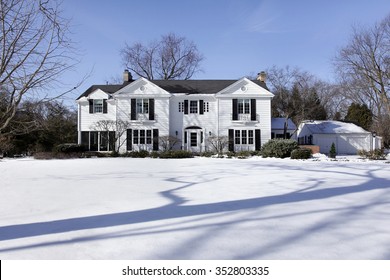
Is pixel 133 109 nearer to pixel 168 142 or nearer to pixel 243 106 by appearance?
pixel 168 142

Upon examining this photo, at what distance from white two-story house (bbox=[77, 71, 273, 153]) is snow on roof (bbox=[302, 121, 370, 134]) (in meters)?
8.42

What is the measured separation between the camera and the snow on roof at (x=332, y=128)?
28.7 metres

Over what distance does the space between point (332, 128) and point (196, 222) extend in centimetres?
2973

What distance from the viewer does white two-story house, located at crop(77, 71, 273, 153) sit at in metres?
23.9

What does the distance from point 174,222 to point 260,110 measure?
21.8 metres

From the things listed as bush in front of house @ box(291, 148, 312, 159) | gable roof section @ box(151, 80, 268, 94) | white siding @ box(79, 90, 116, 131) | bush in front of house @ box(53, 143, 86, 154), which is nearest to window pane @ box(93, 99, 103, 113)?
white siding @ box(79, 90, 116, 131)

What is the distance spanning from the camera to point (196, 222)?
3.97 m

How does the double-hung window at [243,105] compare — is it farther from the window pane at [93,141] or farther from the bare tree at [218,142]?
the window pane at [93,141]

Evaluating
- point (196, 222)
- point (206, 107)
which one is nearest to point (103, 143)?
point (206, 107)

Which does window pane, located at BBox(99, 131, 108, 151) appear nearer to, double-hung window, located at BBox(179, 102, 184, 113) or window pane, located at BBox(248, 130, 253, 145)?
double-hung window, located at BBox(179, 102, 184, 113)
